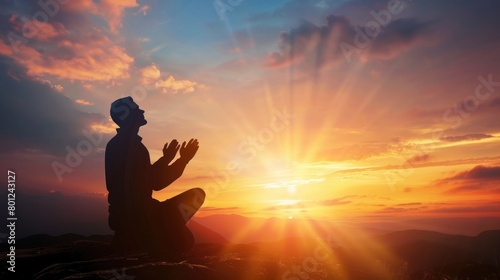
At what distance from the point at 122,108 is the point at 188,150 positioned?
299 cm

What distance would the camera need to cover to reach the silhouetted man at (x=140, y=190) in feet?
46.9

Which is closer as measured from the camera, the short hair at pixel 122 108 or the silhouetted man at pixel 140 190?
the silhouetted man at pixel 140 190

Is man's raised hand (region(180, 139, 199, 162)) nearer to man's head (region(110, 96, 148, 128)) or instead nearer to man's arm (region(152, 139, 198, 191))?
man's arm (region(152, 139, 198, 191))

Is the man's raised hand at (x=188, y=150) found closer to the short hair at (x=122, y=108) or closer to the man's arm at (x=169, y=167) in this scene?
the man's arm at (x=169, y=167)

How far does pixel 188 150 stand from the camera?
47.9 feet

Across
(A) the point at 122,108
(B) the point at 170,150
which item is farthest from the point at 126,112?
(B) the point at 170,150

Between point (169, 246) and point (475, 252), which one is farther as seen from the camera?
point (475, 252)

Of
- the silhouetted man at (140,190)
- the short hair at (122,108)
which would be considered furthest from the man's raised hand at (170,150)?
the short hair at (122,108)

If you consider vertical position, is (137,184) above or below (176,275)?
above

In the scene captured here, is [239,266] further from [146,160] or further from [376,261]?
[376,261]

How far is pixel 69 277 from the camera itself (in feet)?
28.6

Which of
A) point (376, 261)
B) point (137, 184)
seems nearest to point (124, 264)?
point (137, 184)

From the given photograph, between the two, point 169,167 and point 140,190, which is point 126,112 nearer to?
point 169,167

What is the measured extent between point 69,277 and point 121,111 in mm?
7341
